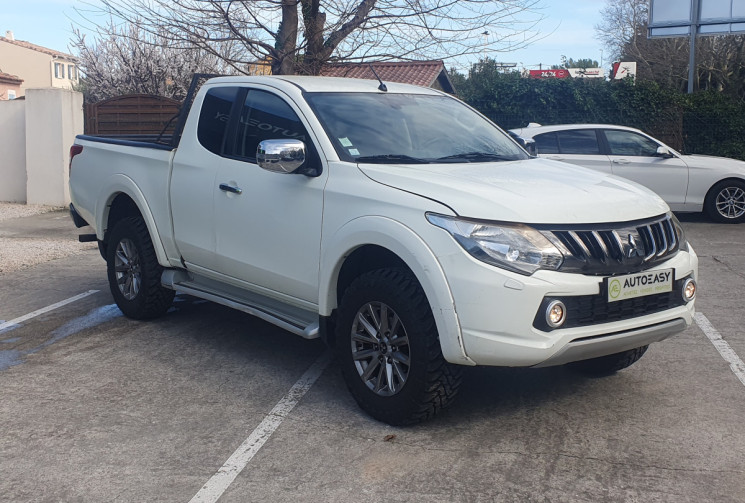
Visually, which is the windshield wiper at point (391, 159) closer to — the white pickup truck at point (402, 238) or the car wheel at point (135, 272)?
the white pickup truck at point (402, 238)

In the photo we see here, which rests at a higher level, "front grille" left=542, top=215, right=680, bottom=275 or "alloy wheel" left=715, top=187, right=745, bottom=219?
"front grille" left=542, top=215, right=680, bottom=275

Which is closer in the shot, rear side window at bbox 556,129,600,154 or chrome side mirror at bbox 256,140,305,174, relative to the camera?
chrome side mirror at bbox 256,140,305,174

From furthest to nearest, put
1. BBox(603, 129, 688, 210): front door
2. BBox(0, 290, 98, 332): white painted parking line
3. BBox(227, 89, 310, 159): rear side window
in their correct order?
1. BBox(603, 129, 688, 210): front door
2. BBox(0, 290, 98, 332): white painted parking line
3. BBox(227, 89, 310, 159): rear side window

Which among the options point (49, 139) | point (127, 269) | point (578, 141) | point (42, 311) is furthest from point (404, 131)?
point (49, 139)

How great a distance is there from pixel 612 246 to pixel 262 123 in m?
2.56

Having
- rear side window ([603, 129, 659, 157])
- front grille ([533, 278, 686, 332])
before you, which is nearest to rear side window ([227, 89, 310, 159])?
front grille ([533, 278, 686, 332])

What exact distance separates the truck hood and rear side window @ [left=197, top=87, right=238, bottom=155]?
5.14 feet

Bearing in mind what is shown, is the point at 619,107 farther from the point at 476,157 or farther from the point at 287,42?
the point at 476,157

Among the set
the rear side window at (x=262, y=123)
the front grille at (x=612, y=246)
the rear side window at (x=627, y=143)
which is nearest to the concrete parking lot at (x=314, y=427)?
the front grille at (x=612, y=246)

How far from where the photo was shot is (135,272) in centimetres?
688

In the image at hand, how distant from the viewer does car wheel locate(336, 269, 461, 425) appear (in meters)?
4.32

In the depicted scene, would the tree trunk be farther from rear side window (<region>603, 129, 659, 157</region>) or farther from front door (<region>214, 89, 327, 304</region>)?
front door (<region>214, 89, 327, 304</region>)

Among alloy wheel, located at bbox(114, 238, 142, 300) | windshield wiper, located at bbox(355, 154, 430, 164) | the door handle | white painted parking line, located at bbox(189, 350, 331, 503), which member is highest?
windshield wiper, located at bbox(355, 154, 430, 164)

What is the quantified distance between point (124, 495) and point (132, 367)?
207 cm
